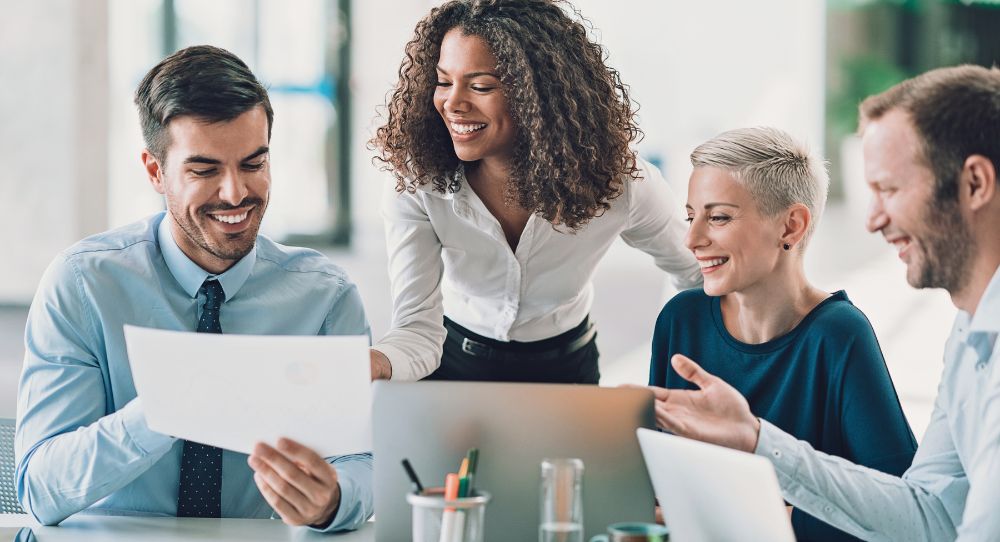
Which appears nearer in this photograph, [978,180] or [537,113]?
[978,180]

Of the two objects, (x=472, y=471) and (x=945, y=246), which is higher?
(x=945, y=246)

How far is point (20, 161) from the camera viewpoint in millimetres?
4527

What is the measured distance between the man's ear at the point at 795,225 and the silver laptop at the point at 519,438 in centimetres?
80

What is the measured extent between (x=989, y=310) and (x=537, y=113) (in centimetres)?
100

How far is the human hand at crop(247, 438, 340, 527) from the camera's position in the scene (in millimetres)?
1301

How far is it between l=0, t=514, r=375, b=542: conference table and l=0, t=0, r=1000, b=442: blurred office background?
995 mm

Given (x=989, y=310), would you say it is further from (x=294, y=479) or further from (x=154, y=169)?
(x=154, y=169)

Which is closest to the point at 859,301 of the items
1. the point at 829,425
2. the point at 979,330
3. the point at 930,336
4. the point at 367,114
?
the point at 930,336

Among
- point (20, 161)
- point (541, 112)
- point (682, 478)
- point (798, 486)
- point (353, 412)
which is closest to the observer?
point (682, 478)

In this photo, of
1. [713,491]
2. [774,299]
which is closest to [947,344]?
[774,299]

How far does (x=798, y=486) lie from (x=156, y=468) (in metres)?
0.99

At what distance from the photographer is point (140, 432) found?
1.49 m

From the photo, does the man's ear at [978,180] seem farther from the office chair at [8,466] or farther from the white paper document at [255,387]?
the office chair at [8,466]

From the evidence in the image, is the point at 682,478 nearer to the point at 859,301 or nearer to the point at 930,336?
the point at 930,336
